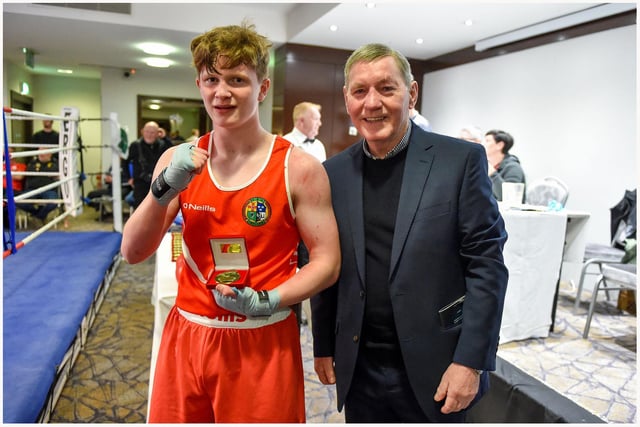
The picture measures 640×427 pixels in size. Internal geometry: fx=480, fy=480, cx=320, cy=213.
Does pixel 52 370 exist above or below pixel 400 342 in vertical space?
below

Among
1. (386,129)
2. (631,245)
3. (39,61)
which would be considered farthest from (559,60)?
(39,61)

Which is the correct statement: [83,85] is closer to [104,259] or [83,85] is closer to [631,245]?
[104,259]

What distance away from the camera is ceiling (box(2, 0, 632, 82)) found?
4914 millimetres

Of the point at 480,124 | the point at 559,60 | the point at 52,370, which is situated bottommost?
the point at 52,370

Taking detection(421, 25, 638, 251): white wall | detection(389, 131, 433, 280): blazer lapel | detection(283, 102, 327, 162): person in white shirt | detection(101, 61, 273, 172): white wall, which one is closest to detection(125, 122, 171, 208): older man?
detection(283, 102, 327, 162): person in white shirt

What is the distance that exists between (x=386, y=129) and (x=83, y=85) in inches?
488

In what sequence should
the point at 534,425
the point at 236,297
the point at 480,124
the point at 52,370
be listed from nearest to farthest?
1. the point at 236,297
2. the point at 534,425
3. the point at 52,370
4. the point at 480,124

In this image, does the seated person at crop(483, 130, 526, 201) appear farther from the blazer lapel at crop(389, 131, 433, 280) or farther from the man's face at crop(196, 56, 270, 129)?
the man's face at crop(196, 56, 270, 129)

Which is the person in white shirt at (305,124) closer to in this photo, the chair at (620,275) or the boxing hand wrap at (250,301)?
the chair at (620,275)

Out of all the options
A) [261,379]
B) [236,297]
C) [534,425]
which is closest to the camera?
[236,297]

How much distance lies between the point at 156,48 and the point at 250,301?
700cm

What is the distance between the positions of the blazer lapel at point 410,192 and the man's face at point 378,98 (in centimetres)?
8

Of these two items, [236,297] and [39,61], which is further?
[39,61]

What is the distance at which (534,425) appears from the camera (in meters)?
1.84
